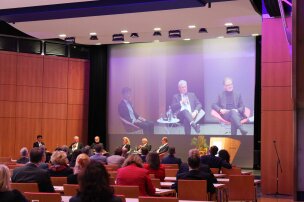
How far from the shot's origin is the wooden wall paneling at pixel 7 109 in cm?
1830

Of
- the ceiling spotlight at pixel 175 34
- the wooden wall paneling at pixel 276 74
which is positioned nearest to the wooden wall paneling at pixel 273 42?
the wooden wall paneling at pixel 276 74

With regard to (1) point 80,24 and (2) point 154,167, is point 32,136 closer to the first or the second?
(1) point 80,24

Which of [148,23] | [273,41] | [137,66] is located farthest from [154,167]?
[137,66]

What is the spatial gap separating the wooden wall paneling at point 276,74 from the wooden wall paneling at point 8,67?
9.32m

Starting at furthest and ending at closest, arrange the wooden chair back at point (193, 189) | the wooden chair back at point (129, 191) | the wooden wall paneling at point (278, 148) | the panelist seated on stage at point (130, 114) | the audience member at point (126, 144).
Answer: the panelist seated on stage at point (130, 114) < the audience member at point (126, 144) < the wooden wall paneling at point (278, 148) < the wooden chair back at point (193, 189) < the wooden chair back at point (129, 191)

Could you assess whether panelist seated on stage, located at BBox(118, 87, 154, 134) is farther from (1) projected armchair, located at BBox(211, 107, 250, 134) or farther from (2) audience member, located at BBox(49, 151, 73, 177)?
(2) audience member, located at BBox(49, 151, 73, 177)

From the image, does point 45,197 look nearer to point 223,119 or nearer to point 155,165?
point 155,165

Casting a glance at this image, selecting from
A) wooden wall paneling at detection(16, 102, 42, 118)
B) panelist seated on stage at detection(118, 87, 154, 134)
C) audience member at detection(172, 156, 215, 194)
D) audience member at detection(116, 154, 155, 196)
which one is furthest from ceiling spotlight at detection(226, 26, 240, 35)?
audience member at detection(116, 154, 155, 196)

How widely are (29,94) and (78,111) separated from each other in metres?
2.20

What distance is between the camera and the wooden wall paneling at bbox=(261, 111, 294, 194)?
41.6ft

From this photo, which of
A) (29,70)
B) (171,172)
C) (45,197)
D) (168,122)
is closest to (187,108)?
(168,122)

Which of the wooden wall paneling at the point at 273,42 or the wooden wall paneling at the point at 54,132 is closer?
the wooden wall paneling at the point at 273,42

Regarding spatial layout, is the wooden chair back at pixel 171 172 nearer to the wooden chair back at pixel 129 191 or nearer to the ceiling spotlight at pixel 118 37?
the wooden chair back at pixel 129 191

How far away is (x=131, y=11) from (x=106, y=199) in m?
10.9
